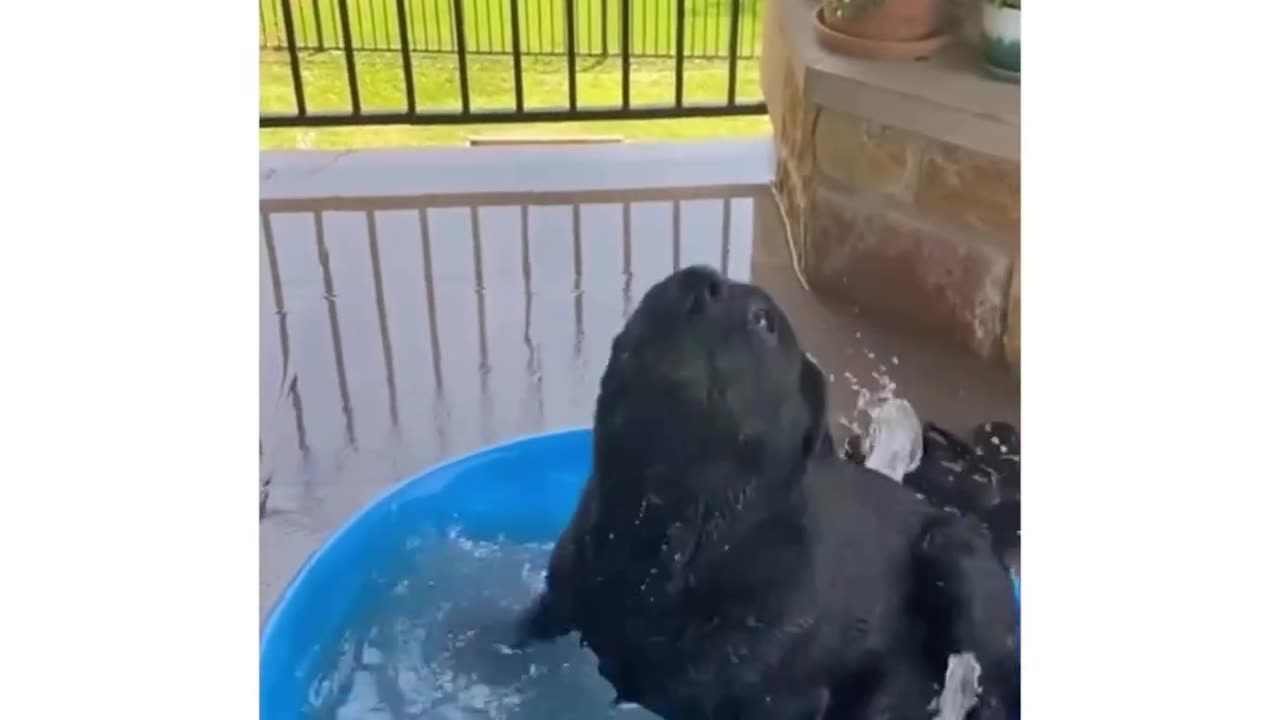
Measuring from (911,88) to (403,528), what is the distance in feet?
1.29

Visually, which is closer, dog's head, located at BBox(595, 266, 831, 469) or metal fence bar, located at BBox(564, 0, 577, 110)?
dog's head, located at BBox(595, 266, 831, 469)

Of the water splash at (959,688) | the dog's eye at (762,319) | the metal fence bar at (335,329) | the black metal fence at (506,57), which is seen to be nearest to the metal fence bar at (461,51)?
the black metal fence at (506,57)

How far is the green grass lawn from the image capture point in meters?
0.67

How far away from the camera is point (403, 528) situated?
77 cm

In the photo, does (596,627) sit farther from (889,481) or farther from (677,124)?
(677,124)

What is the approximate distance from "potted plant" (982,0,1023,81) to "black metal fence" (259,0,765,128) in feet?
0.39

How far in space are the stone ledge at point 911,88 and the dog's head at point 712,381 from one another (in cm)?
16

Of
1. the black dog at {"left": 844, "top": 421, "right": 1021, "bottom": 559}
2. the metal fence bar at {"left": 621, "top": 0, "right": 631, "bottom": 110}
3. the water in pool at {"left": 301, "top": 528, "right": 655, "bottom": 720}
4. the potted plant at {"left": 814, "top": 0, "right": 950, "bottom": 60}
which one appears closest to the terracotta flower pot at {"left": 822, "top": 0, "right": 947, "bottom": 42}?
the potted plant at {"left": 814, "top": 0, "right": 950, "bottom": 60}

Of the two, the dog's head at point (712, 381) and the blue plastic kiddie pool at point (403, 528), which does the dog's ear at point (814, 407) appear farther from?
the blue plastic kiddie pool at point (403, 528)

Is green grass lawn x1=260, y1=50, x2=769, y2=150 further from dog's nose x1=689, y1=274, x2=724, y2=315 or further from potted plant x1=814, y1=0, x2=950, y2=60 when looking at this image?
dog's nose x1=689, y1=274, x2=724, y2=315

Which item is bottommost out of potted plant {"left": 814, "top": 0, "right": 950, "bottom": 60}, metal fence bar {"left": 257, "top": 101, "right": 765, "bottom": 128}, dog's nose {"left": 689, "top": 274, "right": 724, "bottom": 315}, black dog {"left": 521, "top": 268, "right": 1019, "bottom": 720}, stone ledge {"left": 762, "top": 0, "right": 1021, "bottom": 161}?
black dog {"left": 521, "top": 268, "right": 1019, "bottom": 720}

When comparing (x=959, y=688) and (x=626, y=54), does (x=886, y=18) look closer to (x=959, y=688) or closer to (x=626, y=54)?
(x=626, y=54)
